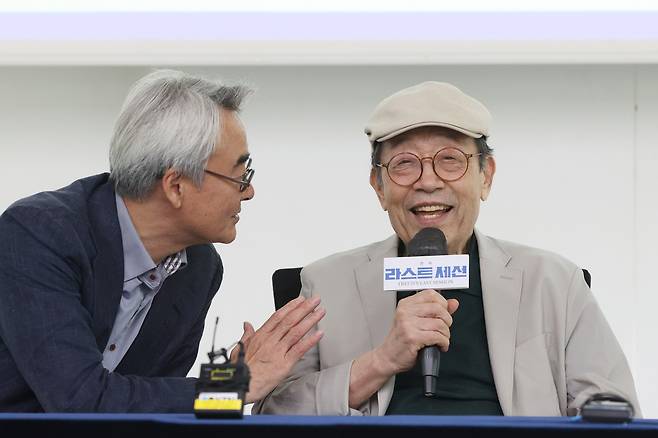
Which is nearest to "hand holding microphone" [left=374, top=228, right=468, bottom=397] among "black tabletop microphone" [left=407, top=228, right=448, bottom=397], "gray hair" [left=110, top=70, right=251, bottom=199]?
"black tabletop microphone" [left=407, top=228, right=448, bottom=397]

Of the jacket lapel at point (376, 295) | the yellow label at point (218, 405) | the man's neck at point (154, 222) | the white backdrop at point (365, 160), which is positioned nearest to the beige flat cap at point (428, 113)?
the jacket lapel at point (376, 295)

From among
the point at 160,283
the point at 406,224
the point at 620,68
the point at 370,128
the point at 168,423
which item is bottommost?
the point at 168,423

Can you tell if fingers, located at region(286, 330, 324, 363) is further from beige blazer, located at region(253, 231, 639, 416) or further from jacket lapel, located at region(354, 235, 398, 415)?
jacket lapel, located at region(354, 235, 398, 415)

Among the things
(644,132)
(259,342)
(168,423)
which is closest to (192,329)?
(259,342)

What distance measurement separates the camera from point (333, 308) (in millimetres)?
2119

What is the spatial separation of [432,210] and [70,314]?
77 cm

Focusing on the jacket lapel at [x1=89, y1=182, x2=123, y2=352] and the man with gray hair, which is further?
the jacket lapel at [x1=89, y1=182, x2=123, y2=352]

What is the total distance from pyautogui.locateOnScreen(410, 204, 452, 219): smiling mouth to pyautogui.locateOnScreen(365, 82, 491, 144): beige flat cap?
0.16m

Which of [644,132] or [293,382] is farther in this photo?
[644,132]

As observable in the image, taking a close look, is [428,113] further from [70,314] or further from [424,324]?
[70,314]

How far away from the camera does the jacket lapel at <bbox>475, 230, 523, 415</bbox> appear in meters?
1.94

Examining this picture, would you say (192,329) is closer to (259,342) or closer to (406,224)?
(259,342)

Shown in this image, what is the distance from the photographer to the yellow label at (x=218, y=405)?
1.22 meters

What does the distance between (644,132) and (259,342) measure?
2.02 meters
